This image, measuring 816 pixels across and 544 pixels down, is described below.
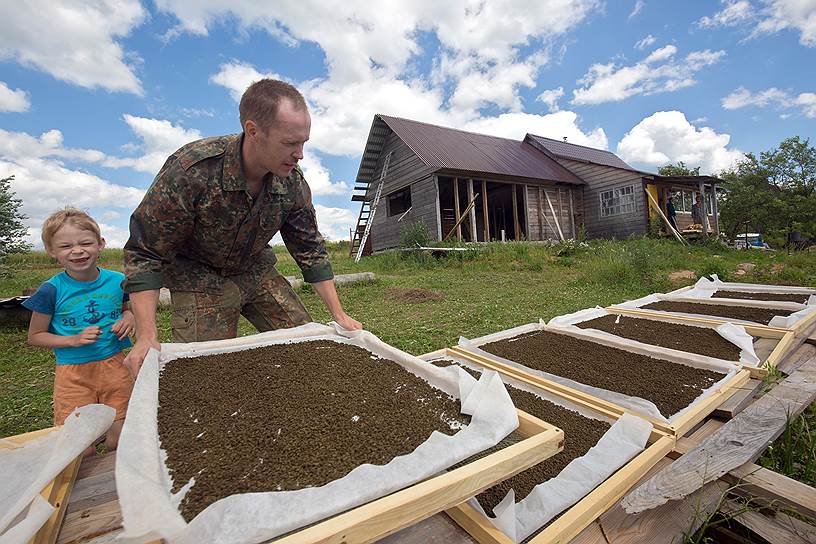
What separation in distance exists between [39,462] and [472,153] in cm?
1522

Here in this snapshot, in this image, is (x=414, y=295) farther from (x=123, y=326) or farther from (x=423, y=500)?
(x=423, y=500)

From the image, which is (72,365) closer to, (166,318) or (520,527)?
(520,527)

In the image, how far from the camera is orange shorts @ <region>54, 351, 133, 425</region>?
2014mm

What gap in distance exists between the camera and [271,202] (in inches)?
88.1

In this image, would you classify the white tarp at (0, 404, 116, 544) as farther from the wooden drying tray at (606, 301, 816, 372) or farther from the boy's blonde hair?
the wooden drying tray at (606, 301, 816, 372)

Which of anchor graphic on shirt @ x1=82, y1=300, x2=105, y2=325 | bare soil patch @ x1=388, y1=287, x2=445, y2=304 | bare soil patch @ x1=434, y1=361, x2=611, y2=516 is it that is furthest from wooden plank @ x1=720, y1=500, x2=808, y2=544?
bare soil patch @ x1=388, y1=287, x2=445, y2=304

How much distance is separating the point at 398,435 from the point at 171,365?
4.18ft

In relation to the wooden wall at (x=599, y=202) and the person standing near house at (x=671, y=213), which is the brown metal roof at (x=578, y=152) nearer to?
the wooden wall at (x=599, y=202)

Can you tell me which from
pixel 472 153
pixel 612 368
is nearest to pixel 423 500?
pixel 612 368

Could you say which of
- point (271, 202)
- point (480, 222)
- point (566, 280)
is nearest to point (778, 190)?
point (480, 222)

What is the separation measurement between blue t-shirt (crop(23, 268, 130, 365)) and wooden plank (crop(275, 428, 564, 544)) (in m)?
2.02

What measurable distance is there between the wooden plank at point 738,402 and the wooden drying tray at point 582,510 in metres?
0.57

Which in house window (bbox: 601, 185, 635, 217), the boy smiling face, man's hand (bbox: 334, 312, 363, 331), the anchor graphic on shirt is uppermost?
house window (bbox: 601, 185, 635, 217)

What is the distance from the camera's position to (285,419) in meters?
1.30
